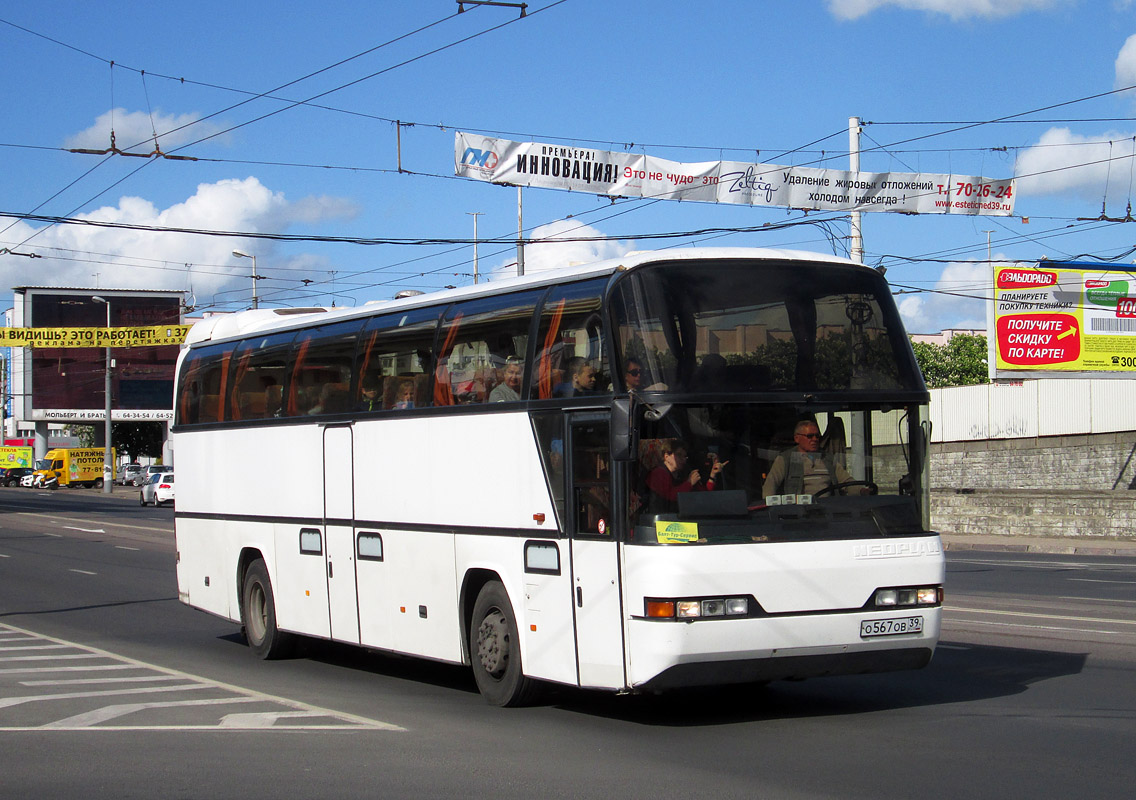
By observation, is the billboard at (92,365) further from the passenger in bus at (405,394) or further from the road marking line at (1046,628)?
the passenger in bus at (405,394)

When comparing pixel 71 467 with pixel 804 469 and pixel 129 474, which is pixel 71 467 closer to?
pixel 129 474

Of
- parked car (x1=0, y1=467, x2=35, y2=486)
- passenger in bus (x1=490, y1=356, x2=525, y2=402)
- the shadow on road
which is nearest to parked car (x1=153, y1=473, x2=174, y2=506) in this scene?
parked car (x1=0, y1=467, x2=35, y2=486)

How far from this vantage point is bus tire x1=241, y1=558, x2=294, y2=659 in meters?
13.2

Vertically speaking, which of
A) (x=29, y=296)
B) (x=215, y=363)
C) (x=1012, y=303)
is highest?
(x=29, y=296)

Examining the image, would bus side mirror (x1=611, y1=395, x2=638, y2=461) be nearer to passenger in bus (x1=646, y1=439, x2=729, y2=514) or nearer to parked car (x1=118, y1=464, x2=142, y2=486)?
passenger in bus (x1=646, y1=439, x2=729, y2=514)

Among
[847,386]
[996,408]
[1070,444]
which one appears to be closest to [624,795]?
[847,386]

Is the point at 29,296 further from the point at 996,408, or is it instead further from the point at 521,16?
the point at 521,16

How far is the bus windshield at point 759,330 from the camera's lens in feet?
27.3

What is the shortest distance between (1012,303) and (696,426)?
35733mm

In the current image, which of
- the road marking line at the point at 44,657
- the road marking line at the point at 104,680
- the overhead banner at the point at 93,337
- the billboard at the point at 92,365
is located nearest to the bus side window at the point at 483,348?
the road marking line at the point at 104,680

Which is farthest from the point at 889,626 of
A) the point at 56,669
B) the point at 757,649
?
the point at 56,669

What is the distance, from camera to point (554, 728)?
870 centimetres

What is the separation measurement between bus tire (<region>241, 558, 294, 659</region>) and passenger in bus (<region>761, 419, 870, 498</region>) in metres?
6.60

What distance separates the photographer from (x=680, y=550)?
7984 millimetres
